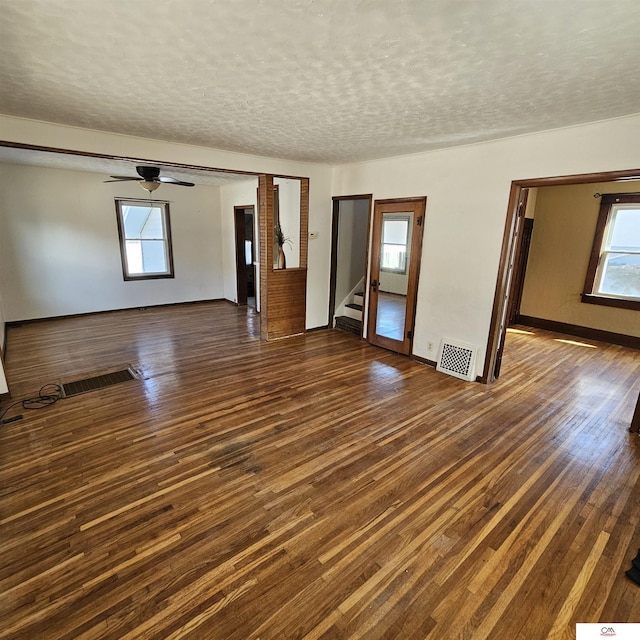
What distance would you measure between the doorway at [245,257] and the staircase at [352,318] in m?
2.26

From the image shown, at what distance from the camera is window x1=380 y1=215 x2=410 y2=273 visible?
4.86 meters

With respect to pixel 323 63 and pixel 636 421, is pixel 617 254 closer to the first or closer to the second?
pixel 636 421

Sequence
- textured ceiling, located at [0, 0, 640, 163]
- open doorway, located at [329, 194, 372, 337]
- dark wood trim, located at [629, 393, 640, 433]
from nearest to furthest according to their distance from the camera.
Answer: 1. textured ceiling, located at [0, 0, 640, 163]
2. dark wood trim, located at [629, 393, 640, 433]
3. open doorway, located at [329, 194, 372, 337]

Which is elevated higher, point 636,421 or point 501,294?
point 501,294

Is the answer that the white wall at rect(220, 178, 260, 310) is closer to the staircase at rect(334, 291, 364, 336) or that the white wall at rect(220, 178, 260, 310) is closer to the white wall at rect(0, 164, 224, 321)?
the white wall at rect(0, 164, 224, 321)

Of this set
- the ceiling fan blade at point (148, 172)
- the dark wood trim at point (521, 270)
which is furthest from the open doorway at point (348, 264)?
the dark wood trim at point (521, 270)

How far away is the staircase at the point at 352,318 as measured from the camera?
6073mm

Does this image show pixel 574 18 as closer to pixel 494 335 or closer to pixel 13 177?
pixel 494 335

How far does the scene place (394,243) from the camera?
4.98 meters

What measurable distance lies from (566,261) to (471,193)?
358 cm

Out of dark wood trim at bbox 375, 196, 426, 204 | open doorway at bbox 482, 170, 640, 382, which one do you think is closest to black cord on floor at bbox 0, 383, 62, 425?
dark wood trim at bbox 375, 196, 426, 204

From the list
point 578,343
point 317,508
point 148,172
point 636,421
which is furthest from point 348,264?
point 317,508

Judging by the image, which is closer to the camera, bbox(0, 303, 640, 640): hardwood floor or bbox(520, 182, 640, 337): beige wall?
bbox(0, 303, 640, 640): hardwood floor

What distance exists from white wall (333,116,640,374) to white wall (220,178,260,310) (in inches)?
117
